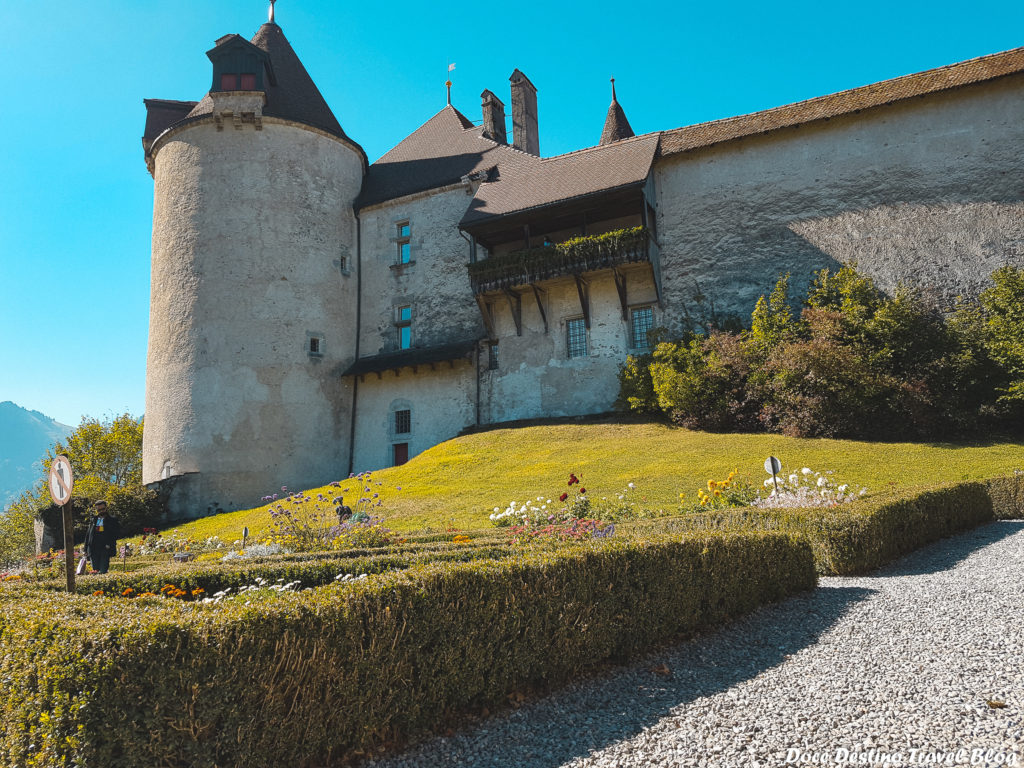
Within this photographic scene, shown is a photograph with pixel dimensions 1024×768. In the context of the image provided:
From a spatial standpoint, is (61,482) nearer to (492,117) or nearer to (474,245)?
(474,245)

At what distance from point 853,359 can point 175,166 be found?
88.5 ft

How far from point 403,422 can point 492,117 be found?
49.2ft

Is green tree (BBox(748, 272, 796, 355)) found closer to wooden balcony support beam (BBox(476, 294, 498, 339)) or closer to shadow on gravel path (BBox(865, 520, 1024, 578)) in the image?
wooden balcony support beam (BBox(476, 294, 498, 339))

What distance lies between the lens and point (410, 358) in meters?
27.9

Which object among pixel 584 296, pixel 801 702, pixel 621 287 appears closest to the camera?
pixel 801 702

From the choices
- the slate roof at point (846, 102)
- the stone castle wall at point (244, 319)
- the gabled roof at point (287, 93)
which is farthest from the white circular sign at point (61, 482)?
the gabled roof at point (287, 93)

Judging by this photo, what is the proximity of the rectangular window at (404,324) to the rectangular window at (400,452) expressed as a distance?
429 centimetres

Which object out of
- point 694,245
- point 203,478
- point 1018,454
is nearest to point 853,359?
point 1018,454

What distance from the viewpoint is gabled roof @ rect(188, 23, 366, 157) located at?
28812 mm

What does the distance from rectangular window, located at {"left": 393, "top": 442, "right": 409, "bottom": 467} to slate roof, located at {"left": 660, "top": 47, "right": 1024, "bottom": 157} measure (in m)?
15.5

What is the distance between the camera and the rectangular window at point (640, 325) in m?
24.9

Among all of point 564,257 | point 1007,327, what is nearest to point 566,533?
point 564,257

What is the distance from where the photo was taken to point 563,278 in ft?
83.8

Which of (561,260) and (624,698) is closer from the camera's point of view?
(624,698)
